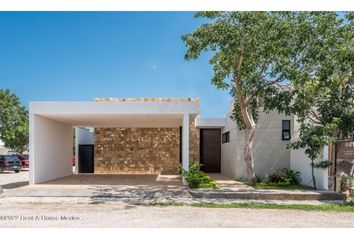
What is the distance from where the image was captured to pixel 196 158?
2034 cm

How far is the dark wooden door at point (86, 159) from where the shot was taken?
21891mm

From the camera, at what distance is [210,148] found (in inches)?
814

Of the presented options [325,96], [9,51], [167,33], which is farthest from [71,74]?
[325,96]

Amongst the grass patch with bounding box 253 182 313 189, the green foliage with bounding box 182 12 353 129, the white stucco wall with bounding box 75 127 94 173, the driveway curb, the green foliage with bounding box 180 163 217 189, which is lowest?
the grass patch with bounding box 253 182 313 189

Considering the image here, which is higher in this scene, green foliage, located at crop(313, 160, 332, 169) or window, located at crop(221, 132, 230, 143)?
window, located at crop(221, 132, 230, 143)

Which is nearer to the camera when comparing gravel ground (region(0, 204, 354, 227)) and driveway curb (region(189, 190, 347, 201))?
gravel ground (region(0, 204, 354, 227))

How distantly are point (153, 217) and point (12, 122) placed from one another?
89.6 ft

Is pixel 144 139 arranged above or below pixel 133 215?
above

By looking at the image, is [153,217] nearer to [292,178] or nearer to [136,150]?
[292,178]

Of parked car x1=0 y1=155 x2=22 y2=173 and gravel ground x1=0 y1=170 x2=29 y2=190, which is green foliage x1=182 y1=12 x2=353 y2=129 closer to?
gravel ground x1=0 y1=170 x2=29 y2=190

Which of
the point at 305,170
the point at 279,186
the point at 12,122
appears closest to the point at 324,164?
the point at 305,170

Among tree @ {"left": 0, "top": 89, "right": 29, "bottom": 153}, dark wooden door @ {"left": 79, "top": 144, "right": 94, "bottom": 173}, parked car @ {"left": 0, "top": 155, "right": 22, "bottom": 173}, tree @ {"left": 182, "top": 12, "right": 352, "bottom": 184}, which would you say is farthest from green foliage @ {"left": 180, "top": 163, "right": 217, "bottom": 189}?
tree @ {"left": 0, "top": 89, "right": 29, "bottom": 153}

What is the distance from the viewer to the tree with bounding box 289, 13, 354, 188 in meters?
11.2

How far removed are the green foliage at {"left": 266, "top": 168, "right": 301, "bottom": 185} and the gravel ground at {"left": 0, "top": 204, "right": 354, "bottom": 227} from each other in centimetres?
488
